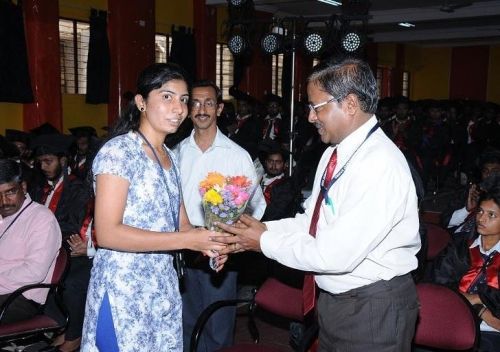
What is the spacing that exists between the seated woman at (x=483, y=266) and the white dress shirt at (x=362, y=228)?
1.17m

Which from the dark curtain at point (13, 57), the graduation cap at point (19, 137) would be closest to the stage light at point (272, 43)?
the dark curtain at point (13, 57)

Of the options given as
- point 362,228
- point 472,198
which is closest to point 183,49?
point 472,198

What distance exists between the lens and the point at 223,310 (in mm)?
3234

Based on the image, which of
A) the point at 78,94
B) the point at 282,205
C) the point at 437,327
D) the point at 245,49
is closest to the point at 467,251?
the point at 437,327

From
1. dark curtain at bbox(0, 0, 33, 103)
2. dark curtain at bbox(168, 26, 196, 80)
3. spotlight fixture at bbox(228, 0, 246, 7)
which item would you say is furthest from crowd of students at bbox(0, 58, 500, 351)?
dark curtain at bbox(168, 26, 196, 80)

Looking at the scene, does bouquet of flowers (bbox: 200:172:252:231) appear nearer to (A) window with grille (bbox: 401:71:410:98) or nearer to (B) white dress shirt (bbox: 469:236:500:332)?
(B) white dress shirt (bbox: 469:236:500:332)

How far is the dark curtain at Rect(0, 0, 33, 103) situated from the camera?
7629 mm

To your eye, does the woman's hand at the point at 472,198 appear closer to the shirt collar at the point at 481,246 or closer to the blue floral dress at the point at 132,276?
the shirt collar at the point at 481,246

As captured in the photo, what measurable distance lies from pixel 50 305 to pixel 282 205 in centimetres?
249

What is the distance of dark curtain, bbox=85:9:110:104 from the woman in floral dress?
746 centimetres

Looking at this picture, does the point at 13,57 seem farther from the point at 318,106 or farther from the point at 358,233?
the point at 358,233

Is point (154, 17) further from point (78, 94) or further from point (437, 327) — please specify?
point (437, 327)

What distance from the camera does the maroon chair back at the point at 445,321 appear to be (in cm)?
259

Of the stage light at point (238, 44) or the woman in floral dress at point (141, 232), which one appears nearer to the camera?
the woman in floral dress at point (141, 232)
